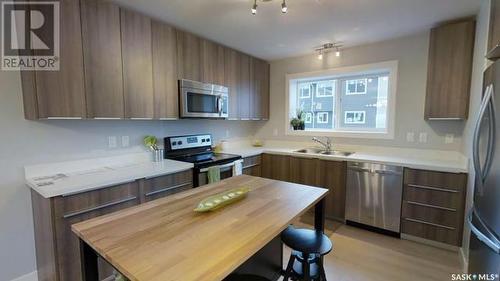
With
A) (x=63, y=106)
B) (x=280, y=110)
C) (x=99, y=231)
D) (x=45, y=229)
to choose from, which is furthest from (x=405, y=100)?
(x=45, y=229)

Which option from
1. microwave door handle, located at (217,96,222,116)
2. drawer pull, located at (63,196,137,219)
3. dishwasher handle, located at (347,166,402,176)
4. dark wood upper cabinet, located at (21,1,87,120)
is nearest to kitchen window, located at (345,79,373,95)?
dishwasher handle, located at (347,166,402,176)

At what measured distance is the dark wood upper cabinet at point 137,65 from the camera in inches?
86.0

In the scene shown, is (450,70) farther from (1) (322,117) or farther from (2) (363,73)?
(1) (322,117)

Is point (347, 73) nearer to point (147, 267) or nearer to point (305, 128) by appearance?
point (305, 128)

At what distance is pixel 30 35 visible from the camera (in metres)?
1.71

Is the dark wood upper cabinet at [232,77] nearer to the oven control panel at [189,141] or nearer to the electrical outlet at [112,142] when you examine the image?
the oven control panel at [189,141]

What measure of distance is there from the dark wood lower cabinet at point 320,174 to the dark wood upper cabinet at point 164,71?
5.72ft

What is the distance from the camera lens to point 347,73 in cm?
344

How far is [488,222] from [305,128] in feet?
9.42

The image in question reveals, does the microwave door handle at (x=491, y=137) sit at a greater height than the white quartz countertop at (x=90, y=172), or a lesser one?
greater

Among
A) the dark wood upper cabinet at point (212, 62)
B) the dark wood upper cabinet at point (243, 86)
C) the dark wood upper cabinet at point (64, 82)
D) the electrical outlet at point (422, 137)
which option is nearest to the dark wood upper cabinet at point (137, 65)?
the dark wood upper cabinet at point (64, 82)

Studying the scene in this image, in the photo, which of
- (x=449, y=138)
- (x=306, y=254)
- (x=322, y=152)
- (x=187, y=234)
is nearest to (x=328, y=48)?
(x=322, y=152)

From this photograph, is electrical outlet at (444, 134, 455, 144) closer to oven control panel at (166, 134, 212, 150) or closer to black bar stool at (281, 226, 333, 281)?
black bar stool at (281, 226, 333, 281)

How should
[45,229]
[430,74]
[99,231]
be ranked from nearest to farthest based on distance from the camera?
[99,231] → [45,229] → [430,74]
